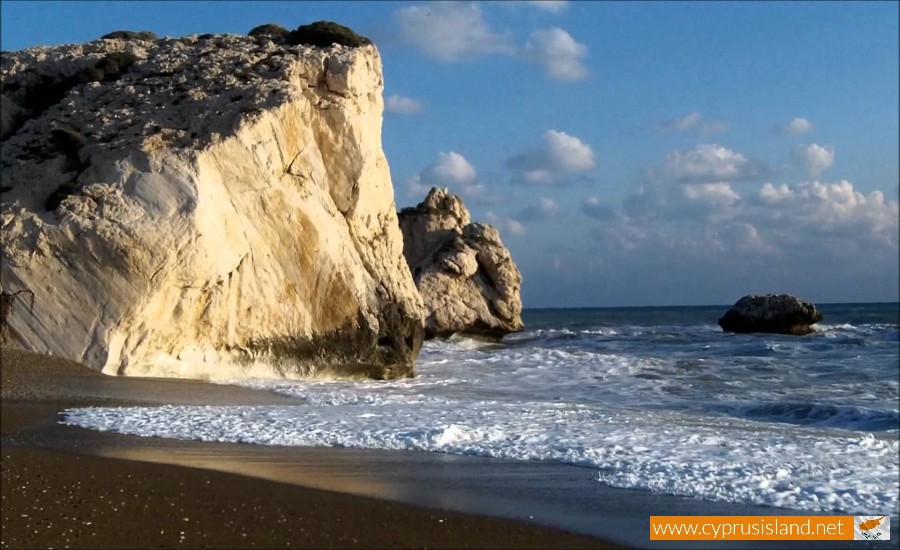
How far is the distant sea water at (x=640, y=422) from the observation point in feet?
26.9

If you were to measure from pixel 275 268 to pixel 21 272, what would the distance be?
5317 mm

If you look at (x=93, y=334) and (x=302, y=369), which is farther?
(x=302, y=369)

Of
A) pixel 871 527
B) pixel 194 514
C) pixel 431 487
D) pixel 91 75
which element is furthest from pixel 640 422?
pixel 91 75

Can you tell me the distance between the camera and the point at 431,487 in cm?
767

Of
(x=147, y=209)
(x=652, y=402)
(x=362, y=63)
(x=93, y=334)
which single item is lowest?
(x=652, y=402)

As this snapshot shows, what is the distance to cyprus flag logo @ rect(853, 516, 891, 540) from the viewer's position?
20.4 ft

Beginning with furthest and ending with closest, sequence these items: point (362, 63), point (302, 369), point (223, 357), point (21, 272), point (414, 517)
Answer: point (362, 63)
point (302, 369)
point (223, 357)
point (21, 272)
point (414, 517)

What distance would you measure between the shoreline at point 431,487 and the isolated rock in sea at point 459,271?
2751cm

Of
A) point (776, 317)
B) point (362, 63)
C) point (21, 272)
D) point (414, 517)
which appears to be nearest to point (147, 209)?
point (21, 272)

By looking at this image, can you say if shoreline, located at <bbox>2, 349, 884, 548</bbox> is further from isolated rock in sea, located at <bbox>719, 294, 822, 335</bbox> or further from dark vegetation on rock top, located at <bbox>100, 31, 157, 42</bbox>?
isolated rock in sea, located at <bbox>719, 294, 822, 335</bbox>

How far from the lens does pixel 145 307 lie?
16.9 m

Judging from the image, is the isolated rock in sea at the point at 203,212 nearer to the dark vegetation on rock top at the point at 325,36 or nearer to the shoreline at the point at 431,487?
the dark vegetation on rock top at the point at 325,36

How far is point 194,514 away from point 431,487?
211cm

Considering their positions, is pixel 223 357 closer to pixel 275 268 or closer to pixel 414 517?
pixel 275 268
